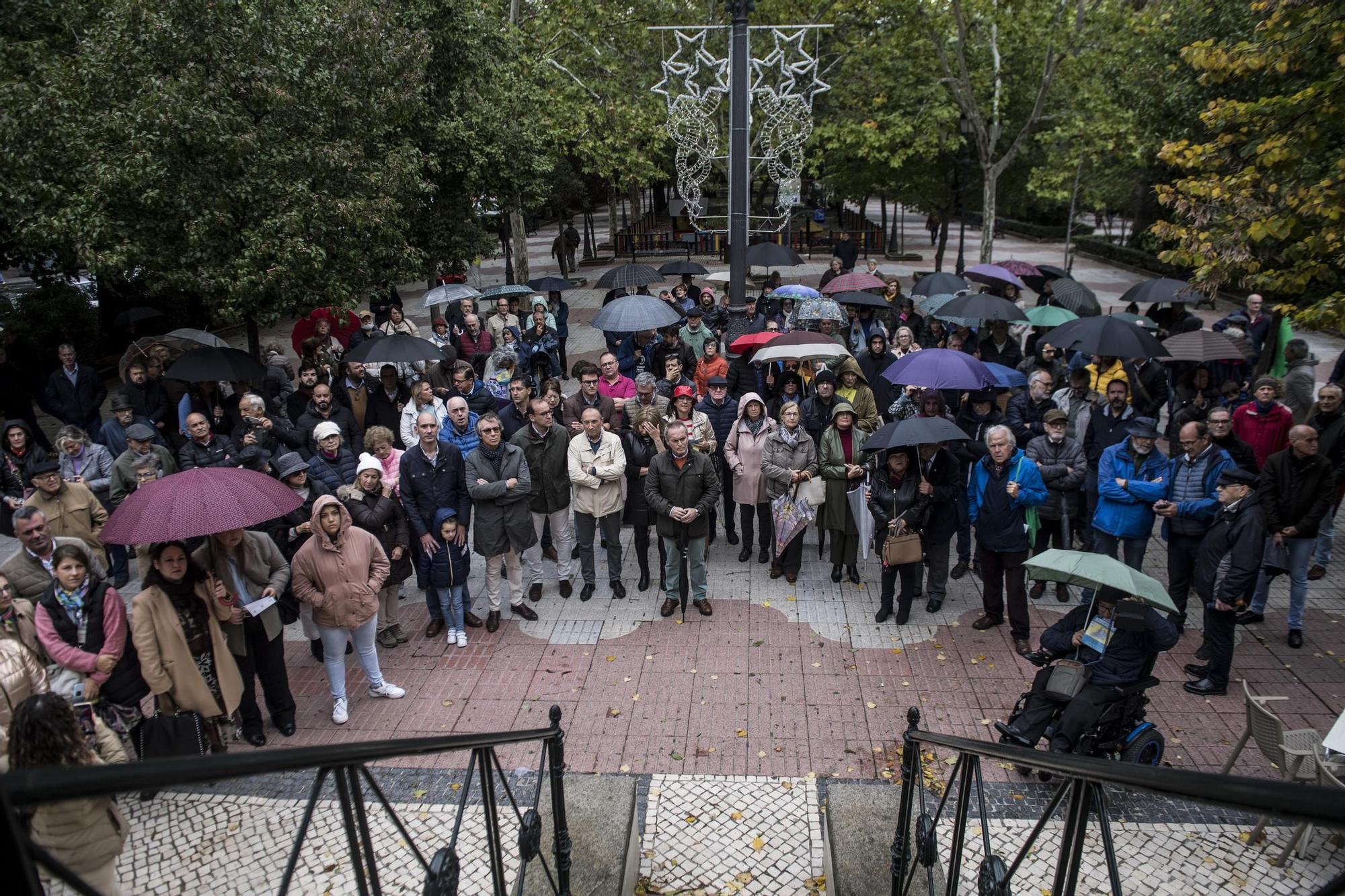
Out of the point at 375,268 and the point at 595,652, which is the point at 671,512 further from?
the point at 375,268

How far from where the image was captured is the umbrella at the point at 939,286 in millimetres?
14609

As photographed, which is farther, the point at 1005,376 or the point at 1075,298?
the point at 1075,298

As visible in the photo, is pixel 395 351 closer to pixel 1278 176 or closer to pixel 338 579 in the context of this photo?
pixel 338 579

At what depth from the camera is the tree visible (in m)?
8.33

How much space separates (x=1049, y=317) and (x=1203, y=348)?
309 cm

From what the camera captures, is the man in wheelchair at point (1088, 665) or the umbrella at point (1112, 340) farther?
the umbrella at point (1112, 340)

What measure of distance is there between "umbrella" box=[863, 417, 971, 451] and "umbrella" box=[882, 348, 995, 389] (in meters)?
1.04

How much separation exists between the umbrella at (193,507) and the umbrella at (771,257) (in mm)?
12119

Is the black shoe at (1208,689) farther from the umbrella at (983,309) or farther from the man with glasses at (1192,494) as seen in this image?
the umbrella at (983,309)

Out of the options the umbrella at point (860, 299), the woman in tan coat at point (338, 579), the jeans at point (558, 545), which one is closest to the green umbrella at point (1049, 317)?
the umbrella at point (860, 299)

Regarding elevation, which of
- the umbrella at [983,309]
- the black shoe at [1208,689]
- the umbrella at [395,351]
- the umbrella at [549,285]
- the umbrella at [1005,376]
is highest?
the umbrella at [983,309]

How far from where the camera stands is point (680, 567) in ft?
27.8

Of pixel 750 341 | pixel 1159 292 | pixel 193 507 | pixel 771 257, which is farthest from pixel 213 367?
pixel 1159 292

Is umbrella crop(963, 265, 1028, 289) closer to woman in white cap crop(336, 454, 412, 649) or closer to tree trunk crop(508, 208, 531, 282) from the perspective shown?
tree trunk crop(508, 208, 531, 282)
